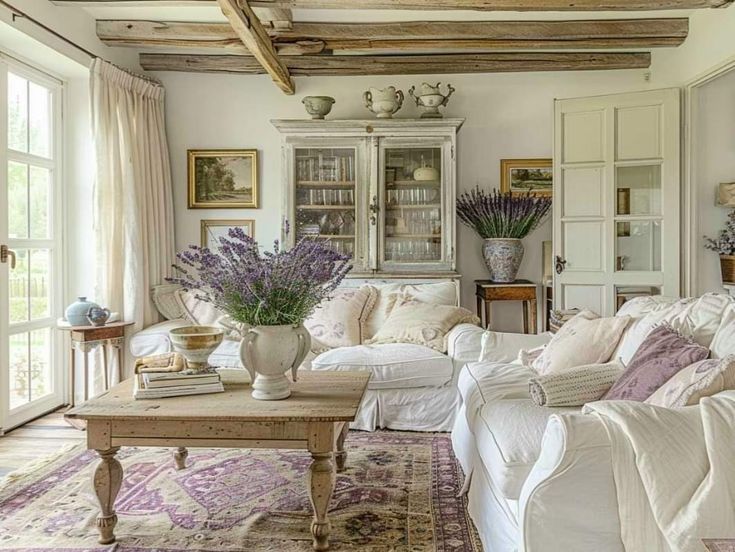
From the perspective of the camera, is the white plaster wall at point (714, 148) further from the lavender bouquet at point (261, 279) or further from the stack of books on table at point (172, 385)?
the stack of books on table at point (172, 385)

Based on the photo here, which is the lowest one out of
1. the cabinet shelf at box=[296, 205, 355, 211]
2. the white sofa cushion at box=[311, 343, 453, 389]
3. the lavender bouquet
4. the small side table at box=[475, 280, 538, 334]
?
the white sofa cushion at box=[311, 343, 453, 389]

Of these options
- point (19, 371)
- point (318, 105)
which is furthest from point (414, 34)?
point (19, 371)

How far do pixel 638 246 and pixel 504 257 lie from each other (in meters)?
0.93

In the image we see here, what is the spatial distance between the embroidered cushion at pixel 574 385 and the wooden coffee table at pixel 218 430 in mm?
662

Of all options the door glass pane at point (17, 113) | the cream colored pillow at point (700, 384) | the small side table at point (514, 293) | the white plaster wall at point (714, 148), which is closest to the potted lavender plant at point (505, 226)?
the small side table at point (514, 293)

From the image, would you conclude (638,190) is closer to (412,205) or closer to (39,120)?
(412,205)

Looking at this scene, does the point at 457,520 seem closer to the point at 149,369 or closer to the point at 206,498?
the point at 206,498

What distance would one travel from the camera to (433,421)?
Result: 3484mm

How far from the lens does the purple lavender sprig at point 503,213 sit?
4562 millimetres

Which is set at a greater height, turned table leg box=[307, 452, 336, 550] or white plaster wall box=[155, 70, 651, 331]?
white plaster wall box=[155, 70, 651, 331]

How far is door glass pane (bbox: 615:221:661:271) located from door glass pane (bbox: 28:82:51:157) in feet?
13.0

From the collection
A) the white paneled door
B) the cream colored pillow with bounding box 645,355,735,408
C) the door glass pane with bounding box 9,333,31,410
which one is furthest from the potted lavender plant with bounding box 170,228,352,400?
the white paneled door

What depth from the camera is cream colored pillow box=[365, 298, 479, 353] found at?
12.0ft

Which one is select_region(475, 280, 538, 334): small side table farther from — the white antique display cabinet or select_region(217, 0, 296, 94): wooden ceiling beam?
select_region(217, 0, 296, 94): wooden ceiling beam
